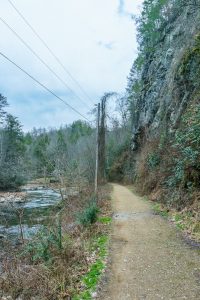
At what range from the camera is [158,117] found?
25250 mm

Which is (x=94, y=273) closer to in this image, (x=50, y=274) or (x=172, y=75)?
(x=50, y=274)

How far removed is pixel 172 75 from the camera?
23141 mm

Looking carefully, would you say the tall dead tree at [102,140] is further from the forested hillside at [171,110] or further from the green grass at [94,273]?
the green grass at [94,273]

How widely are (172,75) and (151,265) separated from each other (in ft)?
57.9

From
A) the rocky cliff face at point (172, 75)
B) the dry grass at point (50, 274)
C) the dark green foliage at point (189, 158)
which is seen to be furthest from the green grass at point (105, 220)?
the rocky cliff face at point (172, 75)

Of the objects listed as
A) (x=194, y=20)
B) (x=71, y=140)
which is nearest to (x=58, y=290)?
(x=194, y=20)

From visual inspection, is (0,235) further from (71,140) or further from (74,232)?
(71,140)

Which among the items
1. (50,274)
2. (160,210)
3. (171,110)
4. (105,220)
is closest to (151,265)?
(50,274)

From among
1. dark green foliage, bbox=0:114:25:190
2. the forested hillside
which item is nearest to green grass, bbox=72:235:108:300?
the forested hillside

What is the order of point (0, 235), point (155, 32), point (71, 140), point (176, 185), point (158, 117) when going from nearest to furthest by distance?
1. point (176, 185)
2. point (0, 235)
3. point (158, 117)
4. point (155, 32)
5. point (71, 140)

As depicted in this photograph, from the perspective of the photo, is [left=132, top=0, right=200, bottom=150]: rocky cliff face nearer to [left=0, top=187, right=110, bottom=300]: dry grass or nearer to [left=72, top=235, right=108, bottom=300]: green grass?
[left=72, top=235, right=108, bottom=300]: green grass

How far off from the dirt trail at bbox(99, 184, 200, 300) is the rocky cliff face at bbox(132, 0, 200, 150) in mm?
8955

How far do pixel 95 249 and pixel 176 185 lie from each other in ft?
20.7

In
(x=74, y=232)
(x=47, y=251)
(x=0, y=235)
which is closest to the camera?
(x=47, y=251)
